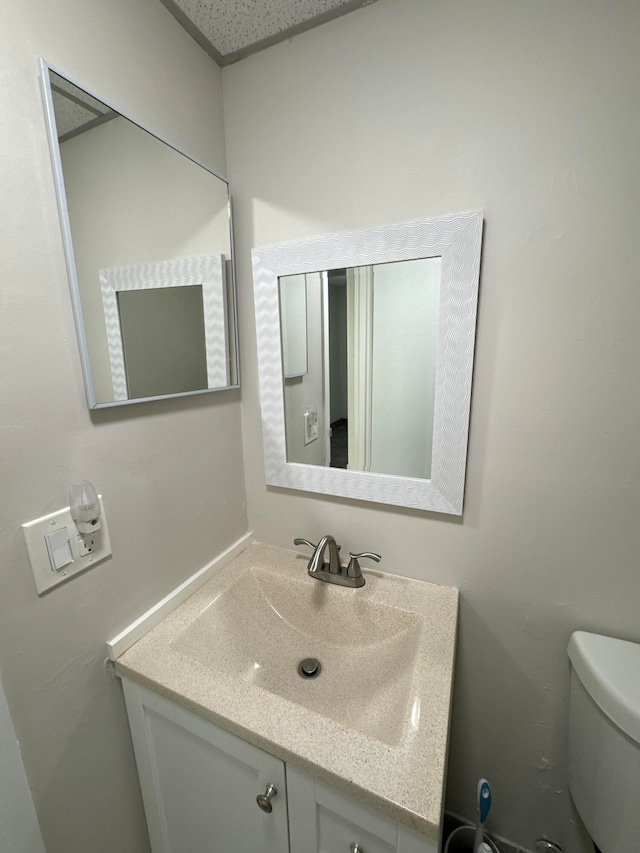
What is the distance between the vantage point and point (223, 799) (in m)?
0.70

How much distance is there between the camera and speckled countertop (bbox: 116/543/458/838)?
21.3 inches

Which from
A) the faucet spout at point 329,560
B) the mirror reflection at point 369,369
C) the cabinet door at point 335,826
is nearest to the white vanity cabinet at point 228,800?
the cabinet door at point 335,826

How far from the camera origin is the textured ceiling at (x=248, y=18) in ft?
2.48

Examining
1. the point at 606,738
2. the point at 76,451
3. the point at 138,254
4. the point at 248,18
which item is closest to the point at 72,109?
the point at 138,254

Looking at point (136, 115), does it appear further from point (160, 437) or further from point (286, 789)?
point (286, 789)

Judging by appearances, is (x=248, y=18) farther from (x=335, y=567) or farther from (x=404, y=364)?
(x=335, y=567)

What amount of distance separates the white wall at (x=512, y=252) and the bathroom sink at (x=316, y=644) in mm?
180

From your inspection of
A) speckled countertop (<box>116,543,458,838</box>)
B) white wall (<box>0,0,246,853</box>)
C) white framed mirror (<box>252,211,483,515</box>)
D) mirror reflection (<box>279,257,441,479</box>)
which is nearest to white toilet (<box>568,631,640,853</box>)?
speckled countertop (<box>116,543,458,838</box>)

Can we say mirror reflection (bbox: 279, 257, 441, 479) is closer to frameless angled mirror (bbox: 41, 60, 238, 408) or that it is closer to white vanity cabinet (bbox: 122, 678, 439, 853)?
frameless angled mirror (bbox: 41, 60, 238, 408)

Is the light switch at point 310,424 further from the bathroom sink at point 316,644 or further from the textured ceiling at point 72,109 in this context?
the textured ceiling at point 72,109

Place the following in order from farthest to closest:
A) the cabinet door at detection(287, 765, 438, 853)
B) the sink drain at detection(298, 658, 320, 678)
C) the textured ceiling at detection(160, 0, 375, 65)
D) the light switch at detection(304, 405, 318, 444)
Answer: the light switch at detection(304, 405, 318, 444), the sink drain at detection(298, 658, 320, 678), the textured ceiling at detection(160, 0, 375, 65), the cabinet door at detection(287, 765, 438, 853)

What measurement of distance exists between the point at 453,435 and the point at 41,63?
103 cm

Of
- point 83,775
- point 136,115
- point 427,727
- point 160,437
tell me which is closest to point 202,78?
point 136,115

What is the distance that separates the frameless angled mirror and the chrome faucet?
0.52 meters
